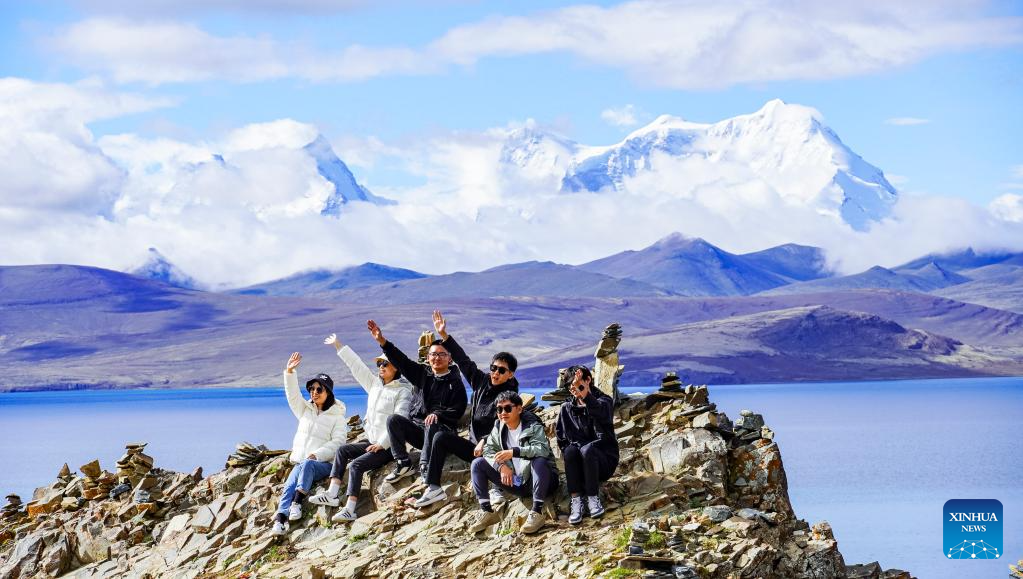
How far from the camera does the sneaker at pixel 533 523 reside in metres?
17.2

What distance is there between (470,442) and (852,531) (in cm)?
2634

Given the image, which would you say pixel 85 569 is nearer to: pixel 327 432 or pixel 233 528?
pixel 233 528

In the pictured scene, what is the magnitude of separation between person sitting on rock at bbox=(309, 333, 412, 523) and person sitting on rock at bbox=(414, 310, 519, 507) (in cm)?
101

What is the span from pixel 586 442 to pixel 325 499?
4.29 m

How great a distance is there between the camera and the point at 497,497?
713 inches

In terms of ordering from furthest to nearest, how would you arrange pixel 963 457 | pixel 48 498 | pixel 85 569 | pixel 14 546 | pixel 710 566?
pixel 963 457
pixel 48 498
pixel 14 546
pixel 85 569
pixel 710 566

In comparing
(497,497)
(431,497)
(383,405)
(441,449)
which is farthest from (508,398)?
(383,405)

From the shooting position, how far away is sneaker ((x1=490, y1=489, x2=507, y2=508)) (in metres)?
18.1

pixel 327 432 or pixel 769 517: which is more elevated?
pixel 327 432

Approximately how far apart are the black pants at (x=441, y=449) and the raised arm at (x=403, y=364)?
1.11 m

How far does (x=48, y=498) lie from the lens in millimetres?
25906

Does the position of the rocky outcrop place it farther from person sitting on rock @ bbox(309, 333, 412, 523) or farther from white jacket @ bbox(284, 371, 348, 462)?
white jacket @ bbox(284, 371, 348, 462)

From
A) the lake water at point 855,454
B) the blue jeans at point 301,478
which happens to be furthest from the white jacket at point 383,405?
the lake water at point 855,454

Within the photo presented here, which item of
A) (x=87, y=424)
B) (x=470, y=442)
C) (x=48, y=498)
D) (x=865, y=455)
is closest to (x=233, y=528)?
(x=470, y=442)
